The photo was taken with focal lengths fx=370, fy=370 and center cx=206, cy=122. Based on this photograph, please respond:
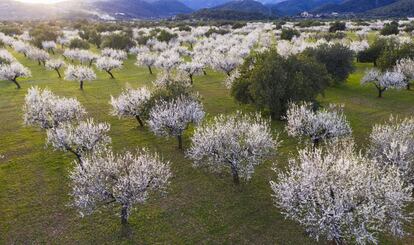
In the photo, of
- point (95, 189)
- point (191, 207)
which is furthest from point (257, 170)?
point (95, 189)

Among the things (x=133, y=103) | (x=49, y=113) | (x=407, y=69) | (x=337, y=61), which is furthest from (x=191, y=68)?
(x=407, y=69)

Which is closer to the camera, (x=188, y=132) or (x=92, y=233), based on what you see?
(x=92, y=233)

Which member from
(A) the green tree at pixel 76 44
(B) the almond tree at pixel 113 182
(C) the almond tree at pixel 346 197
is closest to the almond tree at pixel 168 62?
(A) the green tree at pixel 76 44

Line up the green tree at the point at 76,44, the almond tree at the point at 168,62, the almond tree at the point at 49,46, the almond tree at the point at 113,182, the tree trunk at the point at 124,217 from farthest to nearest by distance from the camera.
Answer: the green tree at the point at 76,44 < the almond tree at the point at 49,46 < the almond tree at the point at 168,62 < the tree trunk at the point at 124,217 < the almond tree at the point at 113,182

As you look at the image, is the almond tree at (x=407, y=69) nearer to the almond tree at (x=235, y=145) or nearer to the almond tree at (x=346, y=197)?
the almond tree at (x=235, y=145)

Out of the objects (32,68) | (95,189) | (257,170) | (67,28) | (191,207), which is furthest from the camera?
(67,28)

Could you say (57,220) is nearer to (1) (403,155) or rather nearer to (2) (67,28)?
(1) (403,155)

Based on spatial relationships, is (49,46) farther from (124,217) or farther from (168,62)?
(124,217)
